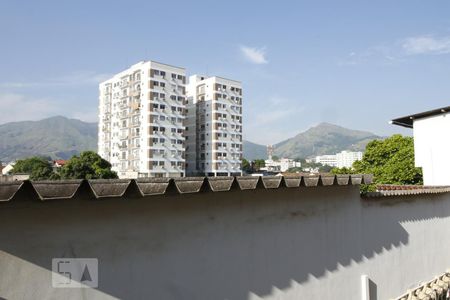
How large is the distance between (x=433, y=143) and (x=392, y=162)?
69.5 feet

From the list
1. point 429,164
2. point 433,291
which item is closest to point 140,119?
point 429,164

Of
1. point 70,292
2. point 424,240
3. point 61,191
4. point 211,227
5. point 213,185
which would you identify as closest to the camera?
point 61,191

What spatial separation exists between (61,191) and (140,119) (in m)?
69.9

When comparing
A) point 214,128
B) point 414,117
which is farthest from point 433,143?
point 214,128

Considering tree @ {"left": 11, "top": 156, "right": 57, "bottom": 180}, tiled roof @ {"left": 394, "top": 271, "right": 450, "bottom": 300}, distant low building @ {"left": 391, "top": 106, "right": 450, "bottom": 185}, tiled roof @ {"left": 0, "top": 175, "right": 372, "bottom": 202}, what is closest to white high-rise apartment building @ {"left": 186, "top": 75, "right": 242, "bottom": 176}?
tree @ {"left": 11, "top": 156, "right": 57, "bottom": 180}

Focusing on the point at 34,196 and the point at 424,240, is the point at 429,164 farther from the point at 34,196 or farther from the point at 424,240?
the point at 34,196

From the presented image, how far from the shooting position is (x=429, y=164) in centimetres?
1555

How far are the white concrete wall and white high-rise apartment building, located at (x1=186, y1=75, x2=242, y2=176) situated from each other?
213 feet

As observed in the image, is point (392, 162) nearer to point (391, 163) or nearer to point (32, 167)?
point (391, 163)

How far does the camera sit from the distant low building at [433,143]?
14.7 metres

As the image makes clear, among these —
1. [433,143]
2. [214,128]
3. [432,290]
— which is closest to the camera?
[432,290]

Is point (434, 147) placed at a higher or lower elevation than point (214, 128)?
lower

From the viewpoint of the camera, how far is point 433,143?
15.5 m

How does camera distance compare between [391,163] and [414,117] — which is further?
[391,163]
